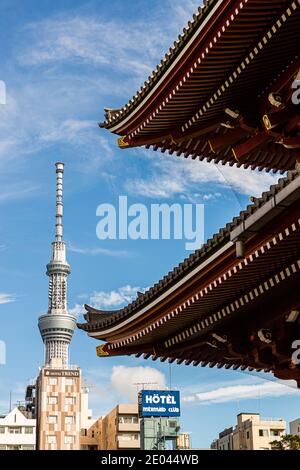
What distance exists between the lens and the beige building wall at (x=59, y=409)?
115 meters

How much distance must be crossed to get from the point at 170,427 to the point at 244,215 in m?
85.1

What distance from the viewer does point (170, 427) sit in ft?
322

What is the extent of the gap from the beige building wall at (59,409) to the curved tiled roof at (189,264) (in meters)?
93.5

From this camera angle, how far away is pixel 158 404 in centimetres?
9706

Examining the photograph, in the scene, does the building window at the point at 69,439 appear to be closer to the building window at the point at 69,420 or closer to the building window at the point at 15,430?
the building window at the point at 69,420

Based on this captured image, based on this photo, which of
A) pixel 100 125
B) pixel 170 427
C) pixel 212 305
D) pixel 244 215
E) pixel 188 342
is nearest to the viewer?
pixel 244 215

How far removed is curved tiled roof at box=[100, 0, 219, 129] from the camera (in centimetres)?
1858

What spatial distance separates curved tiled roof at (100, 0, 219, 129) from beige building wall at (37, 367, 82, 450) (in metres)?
95.6

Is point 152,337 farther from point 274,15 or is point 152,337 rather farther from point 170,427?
point 170,427

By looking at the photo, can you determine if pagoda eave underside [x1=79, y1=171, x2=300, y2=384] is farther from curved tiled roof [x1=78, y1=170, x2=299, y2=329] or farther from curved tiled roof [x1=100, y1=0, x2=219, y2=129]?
curved tiled roof [x1=100, y1=0, x2=219, y2=129]

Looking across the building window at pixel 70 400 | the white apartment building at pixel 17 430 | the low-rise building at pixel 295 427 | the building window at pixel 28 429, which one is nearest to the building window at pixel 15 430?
A: the white apartment building at pixel 17 430

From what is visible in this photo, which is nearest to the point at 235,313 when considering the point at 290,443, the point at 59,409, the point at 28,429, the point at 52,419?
the point at 290,443

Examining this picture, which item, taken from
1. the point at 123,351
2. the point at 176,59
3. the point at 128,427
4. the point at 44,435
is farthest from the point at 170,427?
the point at 176,59
